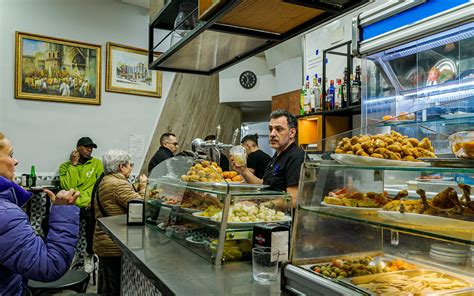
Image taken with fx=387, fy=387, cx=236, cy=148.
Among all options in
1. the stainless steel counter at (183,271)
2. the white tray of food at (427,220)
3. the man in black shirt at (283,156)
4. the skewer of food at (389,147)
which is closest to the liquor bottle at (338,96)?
the man in black shirt at (283,156)

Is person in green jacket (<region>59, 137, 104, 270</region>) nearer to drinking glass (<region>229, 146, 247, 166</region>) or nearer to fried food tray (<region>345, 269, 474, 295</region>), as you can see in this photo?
drinking glass (<region>229, 146, 247, 166</region>)

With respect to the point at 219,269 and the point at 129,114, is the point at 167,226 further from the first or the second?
the point at 129,114

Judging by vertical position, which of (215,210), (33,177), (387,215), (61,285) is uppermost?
(387,215)

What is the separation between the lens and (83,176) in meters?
5.59

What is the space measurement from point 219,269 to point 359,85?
2918mm

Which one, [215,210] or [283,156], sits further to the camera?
[283,156]

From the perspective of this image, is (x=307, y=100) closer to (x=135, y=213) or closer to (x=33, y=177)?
(x=135, y=213)

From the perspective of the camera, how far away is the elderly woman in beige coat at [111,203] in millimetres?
3217

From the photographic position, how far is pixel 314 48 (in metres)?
5.30

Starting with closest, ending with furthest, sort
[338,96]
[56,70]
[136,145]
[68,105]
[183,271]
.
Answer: [183,271] < [338,96] < [56,70] < [68,105] < [136,145]

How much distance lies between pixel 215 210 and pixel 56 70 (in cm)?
485

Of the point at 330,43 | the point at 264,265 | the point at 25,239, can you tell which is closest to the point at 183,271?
the point at 264,265

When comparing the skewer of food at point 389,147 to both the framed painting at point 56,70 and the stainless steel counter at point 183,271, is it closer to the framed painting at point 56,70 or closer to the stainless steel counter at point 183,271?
the stainless steel counter at point 183,271

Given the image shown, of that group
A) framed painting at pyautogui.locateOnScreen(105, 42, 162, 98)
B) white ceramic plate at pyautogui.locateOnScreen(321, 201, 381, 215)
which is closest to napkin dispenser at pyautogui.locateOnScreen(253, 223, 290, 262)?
A: white ceramic plate at pyautogui.locateOnScreen(321, 201, 381, 215)
